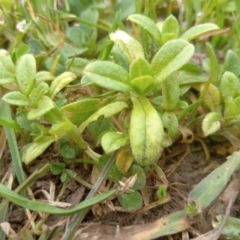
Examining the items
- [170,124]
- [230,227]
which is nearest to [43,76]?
[170,124]

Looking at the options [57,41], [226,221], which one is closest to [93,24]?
[57,41]

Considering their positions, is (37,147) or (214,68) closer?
(37,147)

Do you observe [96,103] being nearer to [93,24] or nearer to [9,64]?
[9,64]

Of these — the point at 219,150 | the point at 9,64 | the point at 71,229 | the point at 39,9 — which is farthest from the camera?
the point at 39,9

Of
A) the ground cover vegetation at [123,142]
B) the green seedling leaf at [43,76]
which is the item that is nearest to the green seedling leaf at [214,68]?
the ground cover vegetation at [123,142]

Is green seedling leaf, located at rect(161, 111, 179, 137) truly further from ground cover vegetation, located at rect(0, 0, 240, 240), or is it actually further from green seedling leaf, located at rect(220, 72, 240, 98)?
green seedling leaf, located at rect(220, 72, 240, 98)

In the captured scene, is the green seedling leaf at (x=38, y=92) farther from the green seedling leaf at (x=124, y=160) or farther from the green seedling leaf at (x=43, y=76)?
the green seedling leaf at (x=124, y=160)

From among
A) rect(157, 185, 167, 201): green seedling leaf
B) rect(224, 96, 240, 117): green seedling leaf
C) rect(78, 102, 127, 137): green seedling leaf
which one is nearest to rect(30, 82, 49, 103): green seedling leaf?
rect(78, 102, 127, 137): green seedling leaf

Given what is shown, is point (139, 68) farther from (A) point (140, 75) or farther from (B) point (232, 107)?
(B) point (232, 107)
